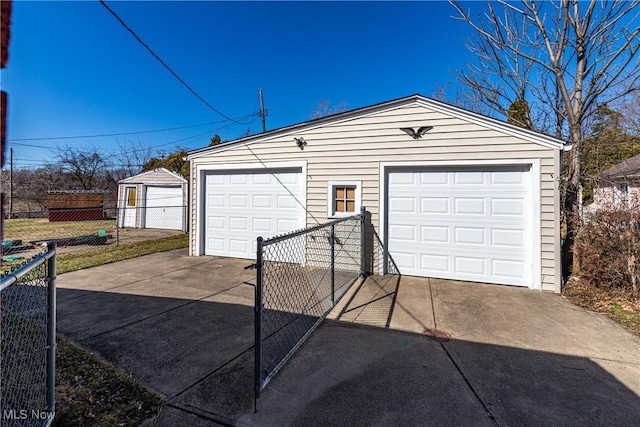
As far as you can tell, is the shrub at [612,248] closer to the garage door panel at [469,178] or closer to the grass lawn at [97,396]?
the garage door panel at [469,178]

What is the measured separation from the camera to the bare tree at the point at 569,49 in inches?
234

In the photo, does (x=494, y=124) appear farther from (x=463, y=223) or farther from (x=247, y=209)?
(x=247, y=209)

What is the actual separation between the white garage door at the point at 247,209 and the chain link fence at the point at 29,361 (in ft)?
13.8

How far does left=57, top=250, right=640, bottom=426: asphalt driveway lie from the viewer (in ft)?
7.57


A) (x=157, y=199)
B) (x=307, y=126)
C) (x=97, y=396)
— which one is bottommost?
(x=97, y=396)

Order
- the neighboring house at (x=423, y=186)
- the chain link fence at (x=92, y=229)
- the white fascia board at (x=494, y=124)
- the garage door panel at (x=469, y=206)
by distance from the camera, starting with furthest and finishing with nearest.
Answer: the chain link fence at (x=92, y=229)
the garage door panel at (x=469, y=206)
the neighboring house at (x=423, y=186)
the white fascia board at (x=494, y=124)

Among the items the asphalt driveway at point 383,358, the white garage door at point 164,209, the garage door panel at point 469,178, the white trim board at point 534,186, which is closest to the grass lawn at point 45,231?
the white garage door at point 164,209

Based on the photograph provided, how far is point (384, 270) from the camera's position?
6.20m

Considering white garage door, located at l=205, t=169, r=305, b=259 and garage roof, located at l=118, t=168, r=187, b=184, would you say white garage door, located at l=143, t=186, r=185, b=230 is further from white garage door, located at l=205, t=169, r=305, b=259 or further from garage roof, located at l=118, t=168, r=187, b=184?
white garage door, located at l=205, t=169, r=305, b=259

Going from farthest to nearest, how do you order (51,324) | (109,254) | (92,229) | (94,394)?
(92,229), (109,254), (94,394), (51,324)

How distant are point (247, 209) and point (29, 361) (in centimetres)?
488

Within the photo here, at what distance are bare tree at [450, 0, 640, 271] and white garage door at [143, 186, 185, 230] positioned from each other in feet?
40.9

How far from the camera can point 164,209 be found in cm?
1375

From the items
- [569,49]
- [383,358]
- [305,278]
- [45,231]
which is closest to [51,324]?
[383,358]
